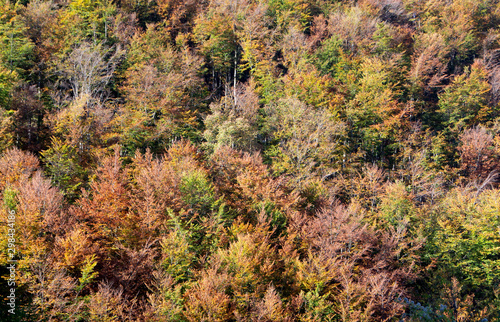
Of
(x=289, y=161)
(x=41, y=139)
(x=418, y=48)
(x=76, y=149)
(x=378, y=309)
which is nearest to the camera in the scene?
(x=378, y=309)

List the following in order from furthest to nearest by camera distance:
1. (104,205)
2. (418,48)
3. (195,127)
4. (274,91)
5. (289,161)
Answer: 1. (418,48)
2. (274,91)
3. (195,127)
4. (289,161)
5. (104,205)

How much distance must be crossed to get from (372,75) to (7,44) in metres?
42.9

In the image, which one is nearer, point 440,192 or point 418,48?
point 440,192

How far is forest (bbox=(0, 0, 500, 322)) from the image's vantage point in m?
20.6

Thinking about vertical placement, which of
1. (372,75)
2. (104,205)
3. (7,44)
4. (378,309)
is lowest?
(378,309)

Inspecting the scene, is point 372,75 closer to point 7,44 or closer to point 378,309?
point 378,309

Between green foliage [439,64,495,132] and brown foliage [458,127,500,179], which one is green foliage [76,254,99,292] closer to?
brown foliage [458,127,500,179]

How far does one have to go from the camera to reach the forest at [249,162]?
811 inches

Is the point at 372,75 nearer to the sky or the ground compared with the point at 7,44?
nearer to the ground

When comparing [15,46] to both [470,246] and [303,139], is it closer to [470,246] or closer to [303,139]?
[303,139]

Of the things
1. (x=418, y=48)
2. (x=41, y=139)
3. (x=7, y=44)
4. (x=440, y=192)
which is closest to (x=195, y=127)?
(x=41, y=139)

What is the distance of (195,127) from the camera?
3769 cm

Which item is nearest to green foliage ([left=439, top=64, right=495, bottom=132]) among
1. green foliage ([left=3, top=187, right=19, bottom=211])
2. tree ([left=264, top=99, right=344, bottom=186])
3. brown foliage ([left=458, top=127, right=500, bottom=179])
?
brown foliage ([left=458, top=127, right=500, bottom=179])

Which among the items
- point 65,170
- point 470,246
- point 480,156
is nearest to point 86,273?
point 65,170
